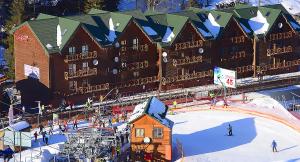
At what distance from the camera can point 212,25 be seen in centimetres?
9556

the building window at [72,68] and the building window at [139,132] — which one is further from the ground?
the building window at [72,68]

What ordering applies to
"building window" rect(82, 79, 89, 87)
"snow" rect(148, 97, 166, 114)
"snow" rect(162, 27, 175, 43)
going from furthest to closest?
"snow" rect(162, 27, 175, 43) < "building window" rect(82, 79, 89, 87) < "snow" rect(148, 97, 166, 114)

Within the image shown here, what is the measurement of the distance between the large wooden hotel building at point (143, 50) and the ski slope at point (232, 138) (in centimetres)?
1129

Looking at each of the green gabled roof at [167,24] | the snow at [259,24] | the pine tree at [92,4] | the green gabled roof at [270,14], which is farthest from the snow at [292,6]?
the green gabled roof at [167,24]

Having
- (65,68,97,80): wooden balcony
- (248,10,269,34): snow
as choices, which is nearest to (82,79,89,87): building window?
(65,68,97,80): wooden balcony

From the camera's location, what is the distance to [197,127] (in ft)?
253

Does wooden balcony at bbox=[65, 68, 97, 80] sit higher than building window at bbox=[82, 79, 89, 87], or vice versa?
wooden balcony at bbox=[65, 68, 97, 80]

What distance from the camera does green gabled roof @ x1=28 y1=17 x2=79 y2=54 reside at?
84.6 meters

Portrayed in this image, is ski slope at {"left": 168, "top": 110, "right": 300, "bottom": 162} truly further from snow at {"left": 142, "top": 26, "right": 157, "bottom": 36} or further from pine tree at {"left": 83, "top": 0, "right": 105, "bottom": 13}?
pine tree at {"left": 83, "top": 0, "right": 105, "bottom": 13}

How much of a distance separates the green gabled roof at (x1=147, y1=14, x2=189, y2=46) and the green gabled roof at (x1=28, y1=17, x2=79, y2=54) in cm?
1114

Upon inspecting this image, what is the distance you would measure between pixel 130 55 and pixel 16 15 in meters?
18.6

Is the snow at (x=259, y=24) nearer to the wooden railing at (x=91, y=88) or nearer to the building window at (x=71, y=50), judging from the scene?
the wooden railing at (x=91, y=88)

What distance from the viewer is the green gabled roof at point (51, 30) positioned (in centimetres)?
8462

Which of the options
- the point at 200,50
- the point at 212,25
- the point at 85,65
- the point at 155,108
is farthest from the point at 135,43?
the point at 155,108
